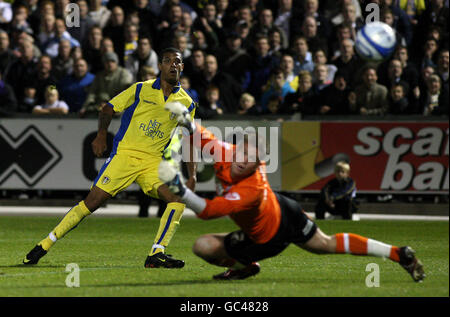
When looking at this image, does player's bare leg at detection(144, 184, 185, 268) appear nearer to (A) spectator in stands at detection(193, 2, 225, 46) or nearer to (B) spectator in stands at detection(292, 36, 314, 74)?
(B) spectator in stands at detection(292, 36, 314, 74)

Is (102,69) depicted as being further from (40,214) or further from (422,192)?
(422,192)

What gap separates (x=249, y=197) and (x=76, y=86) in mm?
11206

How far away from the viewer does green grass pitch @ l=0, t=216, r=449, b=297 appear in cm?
821

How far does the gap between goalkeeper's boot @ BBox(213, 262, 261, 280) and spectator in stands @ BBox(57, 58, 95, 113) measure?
33.2 ft

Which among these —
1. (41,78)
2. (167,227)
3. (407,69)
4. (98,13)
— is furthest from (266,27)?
(167,227)

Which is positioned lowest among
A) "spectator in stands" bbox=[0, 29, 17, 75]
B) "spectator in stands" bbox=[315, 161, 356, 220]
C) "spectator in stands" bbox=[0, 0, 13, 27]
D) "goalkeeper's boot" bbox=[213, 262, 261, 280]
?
"spectator in stands" bbox=[315, 161, 356, 220]

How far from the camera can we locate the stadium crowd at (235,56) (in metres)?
17.8

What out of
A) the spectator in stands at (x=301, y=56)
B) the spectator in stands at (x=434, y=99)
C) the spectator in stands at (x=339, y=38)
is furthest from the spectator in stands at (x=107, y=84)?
the spectator in stands at (x=434, y=99)

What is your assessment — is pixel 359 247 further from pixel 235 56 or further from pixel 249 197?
pixel 235 56

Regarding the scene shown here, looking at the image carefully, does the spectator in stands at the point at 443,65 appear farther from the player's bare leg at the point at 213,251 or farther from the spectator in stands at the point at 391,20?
the player's bare leg at the point at 213,251

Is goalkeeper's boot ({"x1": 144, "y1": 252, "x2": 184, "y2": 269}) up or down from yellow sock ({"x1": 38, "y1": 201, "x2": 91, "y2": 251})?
down

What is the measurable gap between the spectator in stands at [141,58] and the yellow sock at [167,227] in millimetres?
8733

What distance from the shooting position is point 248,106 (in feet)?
58.9

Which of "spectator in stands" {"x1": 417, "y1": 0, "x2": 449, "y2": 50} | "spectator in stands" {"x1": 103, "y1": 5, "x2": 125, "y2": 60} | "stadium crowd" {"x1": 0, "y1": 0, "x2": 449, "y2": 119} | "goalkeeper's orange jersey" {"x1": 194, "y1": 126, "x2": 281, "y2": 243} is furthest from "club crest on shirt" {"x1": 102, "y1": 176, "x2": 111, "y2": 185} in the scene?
"spectator in stands" {"x1": 417, "y1": 0, "x2": 449, "y2": 50}
